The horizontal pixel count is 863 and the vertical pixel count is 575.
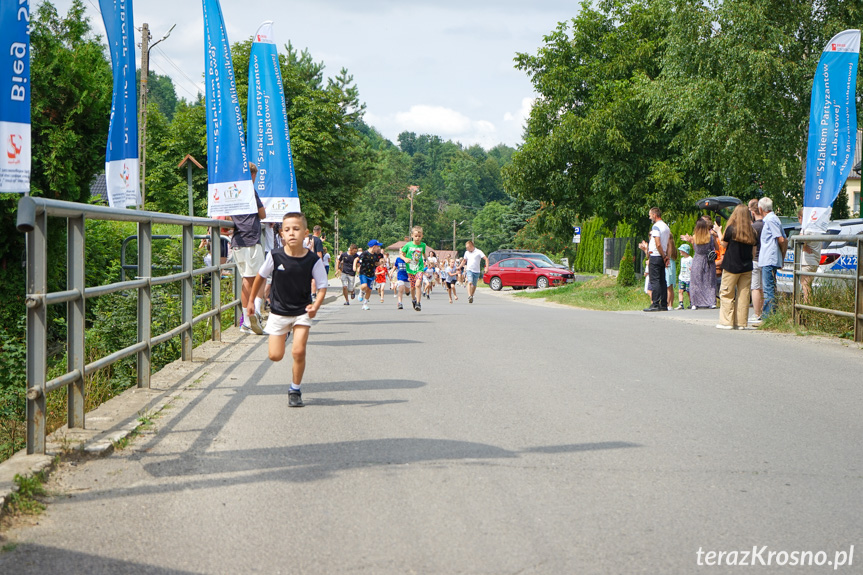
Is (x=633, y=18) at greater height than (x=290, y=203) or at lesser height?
greater

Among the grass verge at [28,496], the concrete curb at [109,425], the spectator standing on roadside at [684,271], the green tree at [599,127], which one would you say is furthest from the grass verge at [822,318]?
the green tree at [599,127]

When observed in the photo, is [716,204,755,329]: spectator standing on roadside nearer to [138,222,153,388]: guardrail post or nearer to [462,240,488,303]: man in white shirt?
[138,222,153,388]: guardrail post

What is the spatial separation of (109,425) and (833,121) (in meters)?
13.0

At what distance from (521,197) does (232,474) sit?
35.7m

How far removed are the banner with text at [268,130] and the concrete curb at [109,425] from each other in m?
6.73

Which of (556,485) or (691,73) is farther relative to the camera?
(691,73)

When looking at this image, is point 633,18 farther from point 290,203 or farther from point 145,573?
point 145,573

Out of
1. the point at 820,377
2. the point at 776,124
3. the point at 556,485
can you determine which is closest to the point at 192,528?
the point at 556,485

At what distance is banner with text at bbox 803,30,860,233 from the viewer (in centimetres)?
1500

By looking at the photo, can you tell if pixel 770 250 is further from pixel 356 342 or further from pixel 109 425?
pixel 109 425

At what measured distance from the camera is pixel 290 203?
15969 mm

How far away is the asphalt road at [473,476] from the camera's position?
13.0 ft

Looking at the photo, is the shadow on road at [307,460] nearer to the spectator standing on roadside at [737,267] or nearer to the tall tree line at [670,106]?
the spectator standing on roadside at [737,267]

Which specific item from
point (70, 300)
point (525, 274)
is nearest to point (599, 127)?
point (525, 274)
